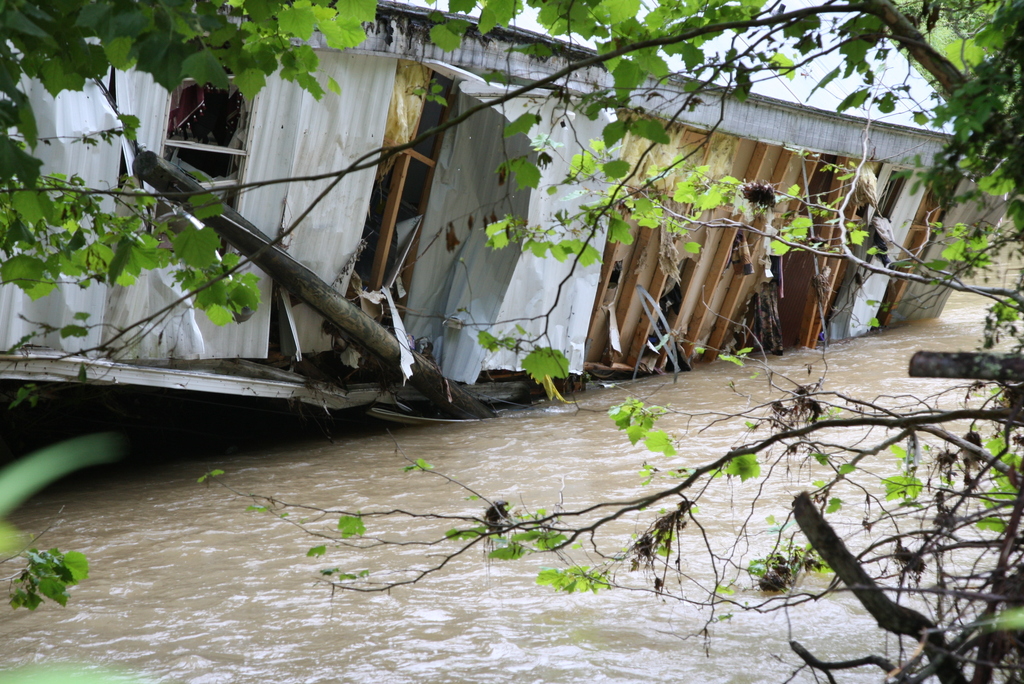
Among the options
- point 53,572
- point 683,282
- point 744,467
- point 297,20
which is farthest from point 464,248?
point 53,572

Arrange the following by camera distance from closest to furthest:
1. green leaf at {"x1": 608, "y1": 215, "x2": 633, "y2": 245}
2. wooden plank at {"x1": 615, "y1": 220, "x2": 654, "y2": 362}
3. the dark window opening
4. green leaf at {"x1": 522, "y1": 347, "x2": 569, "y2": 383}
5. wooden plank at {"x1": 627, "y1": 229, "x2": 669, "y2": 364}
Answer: green leaf at {"x1": 522, "y1": 347, "x2": 569, "y2": 383}, green leaf at {"x1": 608, "y1": 215, "x2": 633, "y2": 245}, the dark window opening, wooden plank at {"x1": 615, "y1": 220, "x2": 654, "y2": 362}, wooden plank at {"x1": 627, "y1": 229, "x2": 669, "y2": 364}

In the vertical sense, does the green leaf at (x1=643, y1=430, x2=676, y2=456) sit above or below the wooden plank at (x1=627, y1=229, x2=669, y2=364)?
below

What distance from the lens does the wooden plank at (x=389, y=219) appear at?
22.4 feet

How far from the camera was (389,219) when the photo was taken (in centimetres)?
702

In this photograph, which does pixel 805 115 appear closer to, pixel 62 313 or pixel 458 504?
pixel 458 504

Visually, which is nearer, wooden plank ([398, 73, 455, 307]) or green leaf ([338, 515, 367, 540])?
green leaf ([338, 515, 367, 540])

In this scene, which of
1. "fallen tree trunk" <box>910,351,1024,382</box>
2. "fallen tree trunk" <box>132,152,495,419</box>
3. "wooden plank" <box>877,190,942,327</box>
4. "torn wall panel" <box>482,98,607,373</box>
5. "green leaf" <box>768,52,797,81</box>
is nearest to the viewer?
"fallen tree trunk" <box>910,351,1024,382</box>

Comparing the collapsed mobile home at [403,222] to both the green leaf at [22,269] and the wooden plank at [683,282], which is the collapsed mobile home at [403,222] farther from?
the green leaf at [22,269]

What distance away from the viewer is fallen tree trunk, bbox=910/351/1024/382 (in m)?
1.44

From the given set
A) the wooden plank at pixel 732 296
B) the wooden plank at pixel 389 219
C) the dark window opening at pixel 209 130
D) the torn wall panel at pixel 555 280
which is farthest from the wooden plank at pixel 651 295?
the dark window opening at pixel 209 130

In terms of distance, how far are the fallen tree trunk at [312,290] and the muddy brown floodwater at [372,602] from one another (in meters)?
0.75

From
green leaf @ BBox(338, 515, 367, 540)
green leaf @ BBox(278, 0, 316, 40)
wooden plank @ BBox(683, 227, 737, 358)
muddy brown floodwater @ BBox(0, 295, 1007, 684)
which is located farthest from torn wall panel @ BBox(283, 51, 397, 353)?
wooden plank @ BBox(683, 227, 737, 358)

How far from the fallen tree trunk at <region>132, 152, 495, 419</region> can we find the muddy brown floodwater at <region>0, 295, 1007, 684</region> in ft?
2.48

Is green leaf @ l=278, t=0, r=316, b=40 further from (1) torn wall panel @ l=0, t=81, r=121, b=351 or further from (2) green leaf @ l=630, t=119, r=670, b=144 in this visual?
(1) torn wall panel @ l=0, t=81, r=121, b=351
